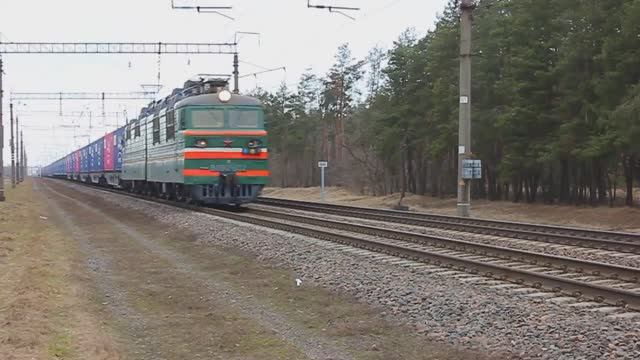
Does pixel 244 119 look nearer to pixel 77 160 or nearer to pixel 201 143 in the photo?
pixel 201 143

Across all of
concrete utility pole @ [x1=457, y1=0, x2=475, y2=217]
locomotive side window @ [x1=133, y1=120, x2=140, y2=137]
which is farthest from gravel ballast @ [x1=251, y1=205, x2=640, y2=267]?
locomotive side window @ [x1=133, y1=120, x2=140, y2=137]

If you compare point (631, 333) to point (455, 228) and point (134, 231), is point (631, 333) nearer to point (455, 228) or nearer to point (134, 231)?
point (455, 228)

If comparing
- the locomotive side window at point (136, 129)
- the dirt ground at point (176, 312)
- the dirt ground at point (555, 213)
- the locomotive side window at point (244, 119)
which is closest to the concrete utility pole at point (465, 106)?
the dirt ground at point (555, 213)

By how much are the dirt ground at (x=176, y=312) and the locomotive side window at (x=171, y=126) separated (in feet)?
28.6

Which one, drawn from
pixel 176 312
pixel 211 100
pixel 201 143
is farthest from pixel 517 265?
pixel 211 100

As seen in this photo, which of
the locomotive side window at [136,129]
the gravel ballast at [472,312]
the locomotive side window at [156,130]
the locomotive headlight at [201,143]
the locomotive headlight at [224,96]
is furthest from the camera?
the locomotive side window at [136,129]

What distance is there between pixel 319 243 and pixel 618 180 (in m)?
26.5

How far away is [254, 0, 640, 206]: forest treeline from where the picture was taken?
24.2 m

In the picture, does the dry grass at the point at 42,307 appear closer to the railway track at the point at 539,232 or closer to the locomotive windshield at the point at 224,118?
the locomotive windshield at the point at 224,118

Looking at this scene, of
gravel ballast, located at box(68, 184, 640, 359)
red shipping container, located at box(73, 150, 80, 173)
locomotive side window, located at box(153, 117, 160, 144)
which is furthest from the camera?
red shipping container, located at box(73, 150, 80, 173)

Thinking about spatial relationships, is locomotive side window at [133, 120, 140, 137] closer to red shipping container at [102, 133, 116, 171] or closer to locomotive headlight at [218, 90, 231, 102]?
red shipping container at [102, 133, 116, 171]

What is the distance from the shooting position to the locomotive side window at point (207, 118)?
21.4 meters

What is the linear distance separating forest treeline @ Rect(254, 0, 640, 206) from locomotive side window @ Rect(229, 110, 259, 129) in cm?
1214

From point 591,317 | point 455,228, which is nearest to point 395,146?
point 455,228
